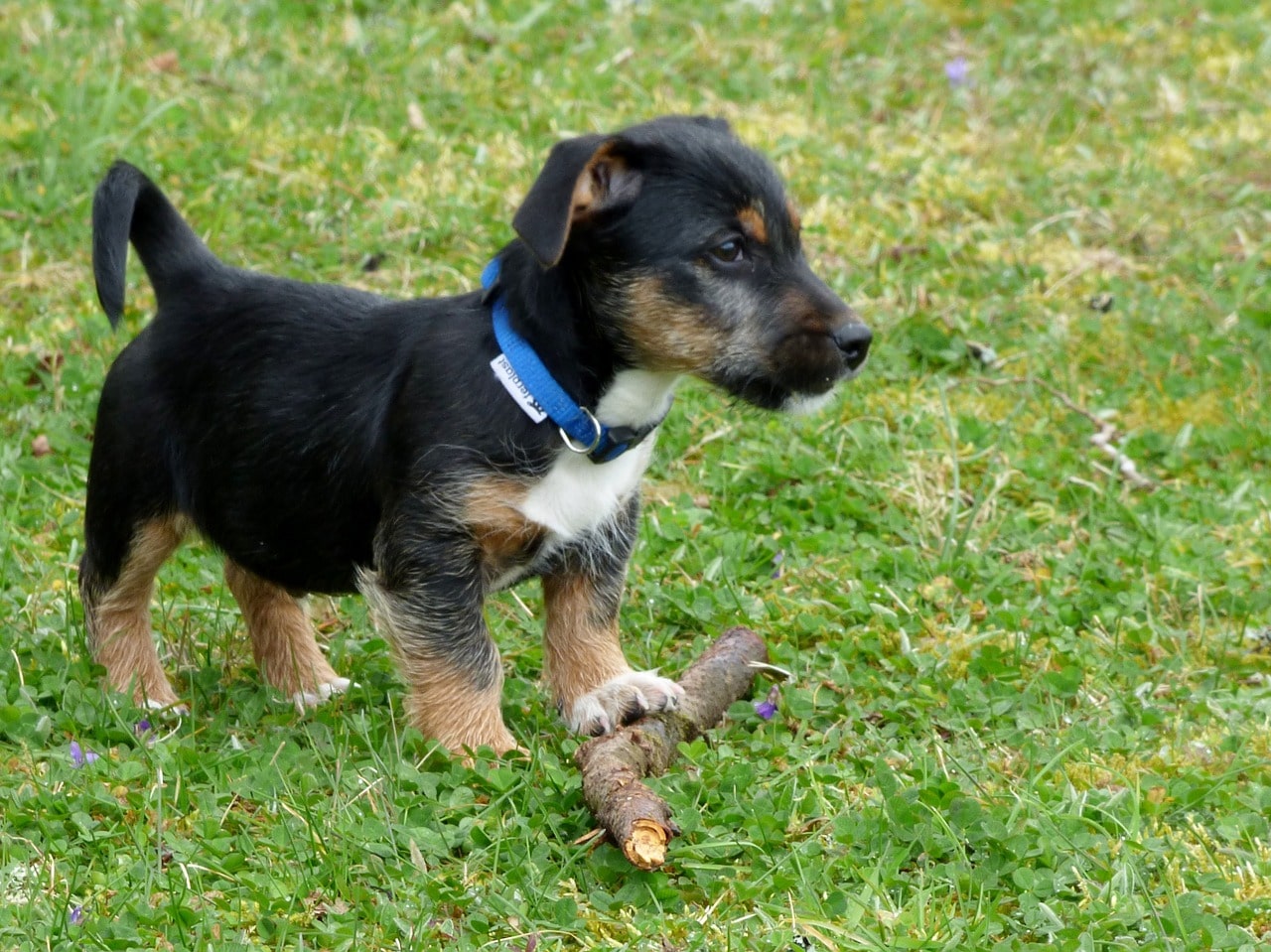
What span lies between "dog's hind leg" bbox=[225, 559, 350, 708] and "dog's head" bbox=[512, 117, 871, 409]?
1506 mm

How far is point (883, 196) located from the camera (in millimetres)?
8156

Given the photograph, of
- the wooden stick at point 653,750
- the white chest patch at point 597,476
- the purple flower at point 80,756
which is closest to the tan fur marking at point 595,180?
the white chest patch at point 597,476

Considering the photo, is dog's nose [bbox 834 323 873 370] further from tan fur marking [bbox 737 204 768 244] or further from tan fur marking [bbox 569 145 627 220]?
tan fur marking [bbox 569 145 627 220]

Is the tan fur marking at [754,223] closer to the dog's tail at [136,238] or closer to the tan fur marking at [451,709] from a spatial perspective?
the tan fur marking at [451,709]

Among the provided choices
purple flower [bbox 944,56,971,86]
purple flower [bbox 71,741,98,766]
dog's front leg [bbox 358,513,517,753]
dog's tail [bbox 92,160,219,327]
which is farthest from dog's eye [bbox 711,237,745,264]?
purple flower [bbox 944,56,971,86]

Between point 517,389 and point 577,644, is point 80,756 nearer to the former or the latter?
point 577,644

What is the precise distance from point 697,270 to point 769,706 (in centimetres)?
134

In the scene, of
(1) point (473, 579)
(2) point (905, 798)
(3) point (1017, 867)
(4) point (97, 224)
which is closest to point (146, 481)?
(4) point (97, 224)

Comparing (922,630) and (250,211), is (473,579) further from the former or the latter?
(250,211)

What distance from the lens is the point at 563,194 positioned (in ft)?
12.8

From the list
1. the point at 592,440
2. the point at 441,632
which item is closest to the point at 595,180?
the point at 592,440

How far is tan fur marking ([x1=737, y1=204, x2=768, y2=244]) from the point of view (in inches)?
168

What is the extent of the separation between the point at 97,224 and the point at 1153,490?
3991 millimetres

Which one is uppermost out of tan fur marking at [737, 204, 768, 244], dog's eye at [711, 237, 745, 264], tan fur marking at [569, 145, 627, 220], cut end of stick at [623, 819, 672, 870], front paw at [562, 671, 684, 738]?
tan fur marking at [569, 145, 627, 220]
